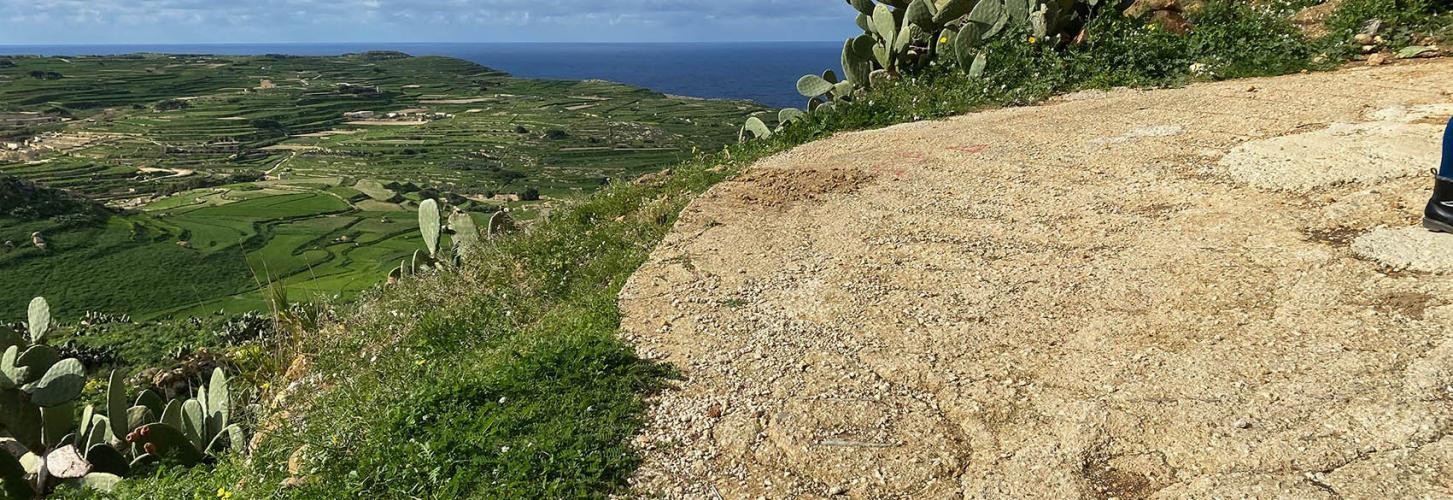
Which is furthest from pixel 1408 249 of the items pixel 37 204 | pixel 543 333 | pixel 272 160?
pixel 272 160

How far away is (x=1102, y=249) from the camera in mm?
5934

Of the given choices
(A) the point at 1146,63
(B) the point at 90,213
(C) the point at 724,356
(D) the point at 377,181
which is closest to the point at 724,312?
(C) the point at 724,356

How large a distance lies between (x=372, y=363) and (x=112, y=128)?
131982mm

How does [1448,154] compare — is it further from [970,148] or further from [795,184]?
[795,184]

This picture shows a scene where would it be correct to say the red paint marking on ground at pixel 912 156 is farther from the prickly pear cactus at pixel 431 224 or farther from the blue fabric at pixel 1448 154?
the prickly pear cactus at pixel 431 224

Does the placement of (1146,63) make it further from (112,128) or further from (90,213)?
(112,128)

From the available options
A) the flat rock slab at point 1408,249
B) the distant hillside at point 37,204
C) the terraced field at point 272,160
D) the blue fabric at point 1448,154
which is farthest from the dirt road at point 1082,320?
the distant hillside at point 37,204

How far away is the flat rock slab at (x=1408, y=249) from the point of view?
482 centimetres

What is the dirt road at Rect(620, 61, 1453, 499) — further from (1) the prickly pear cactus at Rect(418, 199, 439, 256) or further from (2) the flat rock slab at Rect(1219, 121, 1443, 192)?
(1) the prickly pear cactus at Rect(418, 199, 439, 256)

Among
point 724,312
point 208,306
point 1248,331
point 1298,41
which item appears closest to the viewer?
point 1248,331

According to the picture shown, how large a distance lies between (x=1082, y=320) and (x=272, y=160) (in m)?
105

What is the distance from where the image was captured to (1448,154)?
4832mm

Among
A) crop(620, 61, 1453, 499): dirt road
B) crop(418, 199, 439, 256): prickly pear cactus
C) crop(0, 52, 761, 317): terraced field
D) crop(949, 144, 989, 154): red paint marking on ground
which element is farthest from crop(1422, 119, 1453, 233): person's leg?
crop(418, 199, 439, 256): prickly pear cactus

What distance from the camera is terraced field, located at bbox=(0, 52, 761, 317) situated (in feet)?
153
